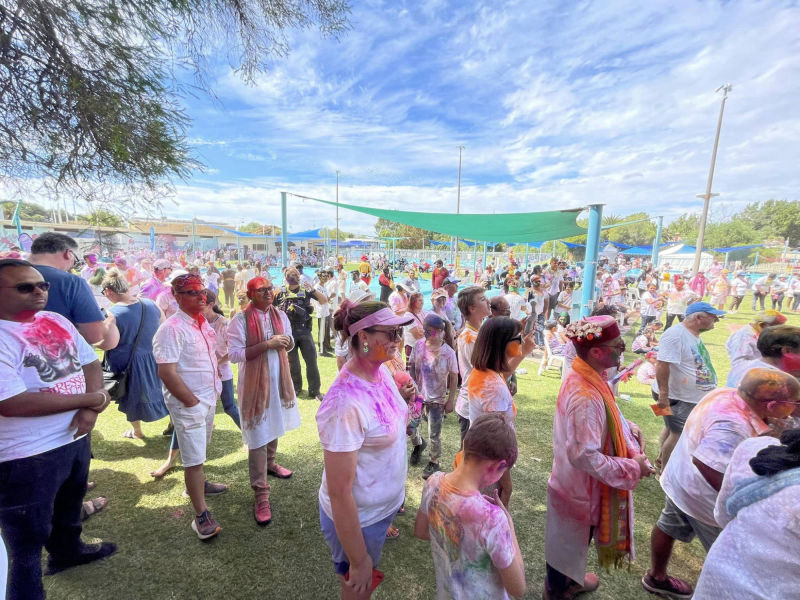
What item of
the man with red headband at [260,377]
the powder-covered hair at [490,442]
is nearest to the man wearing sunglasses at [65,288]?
the man with red headband at [260,377]

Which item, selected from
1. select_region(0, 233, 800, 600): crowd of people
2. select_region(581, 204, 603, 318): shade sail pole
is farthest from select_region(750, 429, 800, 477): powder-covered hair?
select_region(581, 204, 603, 318): shade sail pole

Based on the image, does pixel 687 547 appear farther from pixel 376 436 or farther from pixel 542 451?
pixel 376 436

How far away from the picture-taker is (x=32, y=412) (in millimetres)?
1776

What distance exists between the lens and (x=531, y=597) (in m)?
2.29

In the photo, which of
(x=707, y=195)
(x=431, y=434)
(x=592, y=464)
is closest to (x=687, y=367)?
(x=592, y=464)

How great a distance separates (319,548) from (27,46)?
4.46 meters

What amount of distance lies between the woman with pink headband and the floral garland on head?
994mm

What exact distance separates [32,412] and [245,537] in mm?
1725

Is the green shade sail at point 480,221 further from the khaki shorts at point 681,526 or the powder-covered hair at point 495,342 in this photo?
the khaki shorts at point 681,526

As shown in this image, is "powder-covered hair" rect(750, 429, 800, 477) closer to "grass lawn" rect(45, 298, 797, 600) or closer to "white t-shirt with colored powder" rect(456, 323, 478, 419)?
"grass lawn" rect(45, 298, 797, 600)

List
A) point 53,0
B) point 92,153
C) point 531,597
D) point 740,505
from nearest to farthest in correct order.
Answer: point 740,505 → point 531,597 → point 53,0 → point 92,153

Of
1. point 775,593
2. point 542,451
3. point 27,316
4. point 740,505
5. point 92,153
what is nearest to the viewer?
point 775,593

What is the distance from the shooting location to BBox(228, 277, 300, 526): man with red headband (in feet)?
9.28

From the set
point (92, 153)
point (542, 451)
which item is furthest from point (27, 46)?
point (542, 451)
